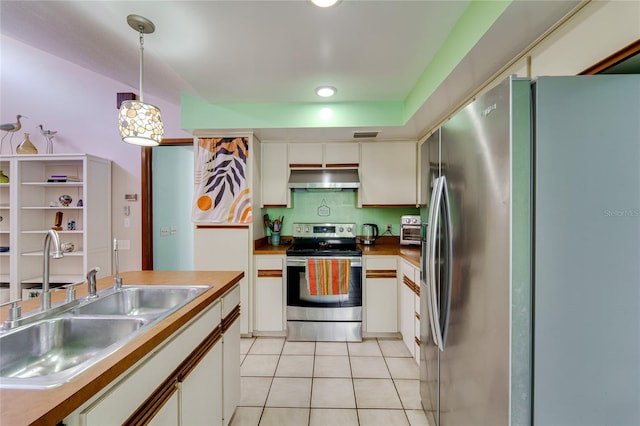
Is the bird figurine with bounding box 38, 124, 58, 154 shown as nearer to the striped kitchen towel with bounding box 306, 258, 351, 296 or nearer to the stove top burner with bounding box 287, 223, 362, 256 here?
the stove top burner with bounding box 287, 223, 362, 256

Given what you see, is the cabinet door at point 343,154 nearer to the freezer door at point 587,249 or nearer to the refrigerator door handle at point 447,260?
the refrigerator door handle at point 447,260

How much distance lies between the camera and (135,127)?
4.84 feet

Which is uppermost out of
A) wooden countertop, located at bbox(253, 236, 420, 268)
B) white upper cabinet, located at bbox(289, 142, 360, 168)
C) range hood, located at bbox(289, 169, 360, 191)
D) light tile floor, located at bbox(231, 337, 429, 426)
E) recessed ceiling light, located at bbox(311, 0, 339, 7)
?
recessed ceiling light, located at bbox(311, 0, 339, 7)

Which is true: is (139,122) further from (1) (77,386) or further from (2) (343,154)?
(2) (343,154)

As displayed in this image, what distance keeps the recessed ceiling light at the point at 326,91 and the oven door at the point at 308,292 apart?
1.56 meters

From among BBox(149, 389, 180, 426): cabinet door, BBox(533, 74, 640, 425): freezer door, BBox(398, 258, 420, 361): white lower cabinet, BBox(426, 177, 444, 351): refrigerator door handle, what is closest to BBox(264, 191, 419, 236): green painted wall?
BBox(398, 258, 420, 361): white lower cabinet

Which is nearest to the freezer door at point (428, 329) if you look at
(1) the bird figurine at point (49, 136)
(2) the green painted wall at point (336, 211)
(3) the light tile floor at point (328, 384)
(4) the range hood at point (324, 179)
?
(3) the light tile floor at point (328, 384)

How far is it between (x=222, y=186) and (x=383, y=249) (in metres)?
1.85

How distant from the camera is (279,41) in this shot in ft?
5.86

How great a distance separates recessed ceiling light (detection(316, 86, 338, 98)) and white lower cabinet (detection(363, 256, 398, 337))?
5.32 feet

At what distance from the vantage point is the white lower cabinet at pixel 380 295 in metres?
2.86

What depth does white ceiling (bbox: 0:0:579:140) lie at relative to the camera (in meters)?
1.47

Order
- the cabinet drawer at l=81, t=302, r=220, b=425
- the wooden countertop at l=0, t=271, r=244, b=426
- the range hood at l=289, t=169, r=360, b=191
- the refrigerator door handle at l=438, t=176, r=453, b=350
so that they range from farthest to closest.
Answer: the range hood at l=289, t=169, r=360, b=191, the refrigerator door handle at l=438, t=176, r=453, b=350, the cabinet drawer at l=81, t=302, r=220, b=425, the wooden countertop at l=0, t=271, r=244, b=426

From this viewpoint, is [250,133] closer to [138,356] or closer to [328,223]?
[328,223]
